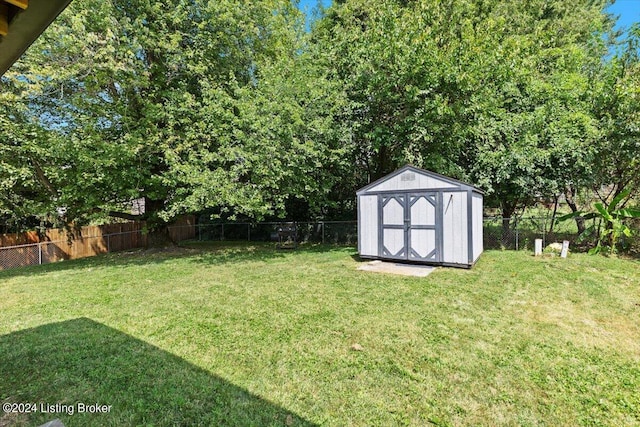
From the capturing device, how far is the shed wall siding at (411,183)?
738cm

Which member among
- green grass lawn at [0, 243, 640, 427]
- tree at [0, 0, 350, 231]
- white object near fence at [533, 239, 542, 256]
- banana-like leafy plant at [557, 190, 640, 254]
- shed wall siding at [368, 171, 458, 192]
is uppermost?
tree at [0, 0, 350, 231]

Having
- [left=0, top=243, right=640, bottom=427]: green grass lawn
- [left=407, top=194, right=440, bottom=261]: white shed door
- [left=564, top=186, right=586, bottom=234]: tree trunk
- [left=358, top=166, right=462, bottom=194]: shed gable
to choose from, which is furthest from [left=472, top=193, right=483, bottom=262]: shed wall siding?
[left=564, top=186, right=586, bottom=234]: tree trunk

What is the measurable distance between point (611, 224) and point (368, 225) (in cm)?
700

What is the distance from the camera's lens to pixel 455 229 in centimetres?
712

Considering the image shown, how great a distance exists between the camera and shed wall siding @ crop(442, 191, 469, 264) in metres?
7.01

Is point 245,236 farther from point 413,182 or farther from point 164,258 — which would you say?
point 413,182

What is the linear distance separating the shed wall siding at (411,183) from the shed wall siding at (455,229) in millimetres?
314

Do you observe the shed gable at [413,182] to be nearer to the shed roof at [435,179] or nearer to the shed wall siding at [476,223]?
the shed roof at [435,179]

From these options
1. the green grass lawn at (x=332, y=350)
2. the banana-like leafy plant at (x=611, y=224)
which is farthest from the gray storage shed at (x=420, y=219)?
the banana-like leafy plant at (x=611, y=224)

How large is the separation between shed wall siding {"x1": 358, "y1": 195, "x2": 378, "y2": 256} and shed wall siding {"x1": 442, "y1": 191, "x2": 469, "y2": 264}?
180cm

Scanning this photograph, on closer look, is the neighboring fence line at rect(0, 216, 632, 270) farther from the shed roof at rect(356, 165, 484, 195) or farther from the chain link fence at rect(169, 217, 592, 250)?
the shed roof at rect(356, 165, 484, 195)

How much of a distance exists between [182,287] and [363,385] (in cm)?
471

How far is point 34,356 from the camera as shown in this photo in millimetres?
3303

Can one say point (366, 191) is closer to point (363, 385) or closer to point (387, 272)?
point (387, 272)
